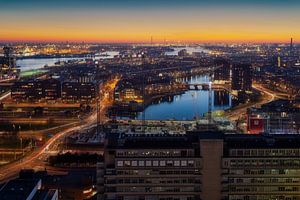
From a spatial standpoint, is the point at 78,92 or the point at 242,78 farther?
the point at 242,78

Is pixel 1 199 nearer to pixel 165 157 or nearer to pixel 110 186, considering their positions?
pixel 110 186

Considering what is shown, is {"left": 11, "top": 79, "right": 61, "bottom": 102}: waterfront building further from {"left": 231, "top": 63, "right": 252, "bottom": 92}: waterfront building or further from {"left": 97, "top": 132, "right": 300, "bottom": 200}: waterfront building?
{"left": 97, "top": 132, "right": 300, "bottom": 200}: waterfront building

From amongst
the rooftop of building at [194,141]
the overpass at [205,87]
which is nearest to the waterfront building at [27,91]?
the overpass at [205,87]

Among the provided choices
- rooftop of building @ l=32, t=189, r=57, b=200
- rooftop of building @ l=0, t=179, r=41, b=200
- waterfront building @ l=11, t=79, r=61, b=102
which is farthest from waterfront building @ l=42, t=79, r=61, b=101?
rooftop of building @ l=32, t=189, r=57, b=200

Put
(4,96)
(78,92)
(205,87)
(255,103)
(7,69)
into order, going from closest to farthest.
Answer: (255,103) → (78,92) → (4,96) → (205,87) → (7,69)

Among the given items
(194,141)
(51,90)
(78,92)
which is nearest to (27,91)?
(51,90)

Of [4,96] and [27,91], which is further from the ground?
[27,91]

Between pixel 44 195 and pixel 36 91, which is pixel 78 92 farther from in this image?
pixel 44 195
